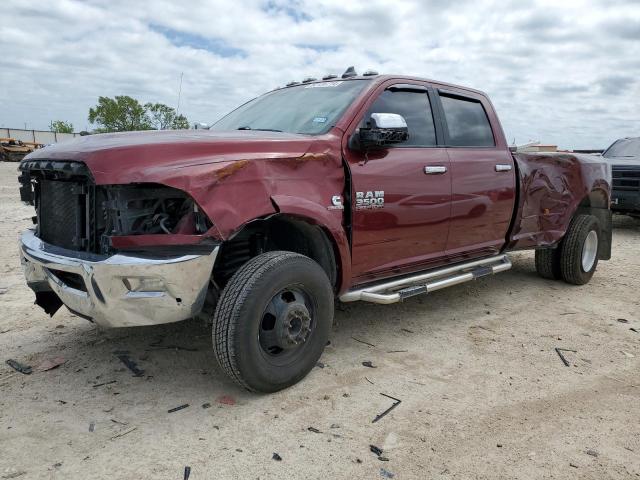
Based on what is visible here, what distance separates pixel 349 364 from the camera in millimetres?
3541

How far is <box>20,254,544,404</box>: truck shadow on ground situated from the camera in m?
3.11

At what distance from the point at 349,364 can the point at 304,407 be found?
2.20 feet

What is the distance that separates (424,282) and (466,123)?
150 centimetres

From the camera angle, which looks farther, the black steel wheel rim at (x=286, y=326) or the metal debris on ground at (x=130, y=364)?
the metal debris on ground at (x=130, y=364)

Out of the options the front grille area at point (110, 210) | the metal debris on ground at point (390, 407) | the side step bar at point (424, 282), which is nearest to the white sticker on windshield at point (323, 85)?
the side step bar at point (424, 282)

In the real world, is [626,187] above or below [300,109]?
below

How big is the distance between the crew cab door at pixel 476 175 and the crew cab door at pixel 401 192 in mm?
173

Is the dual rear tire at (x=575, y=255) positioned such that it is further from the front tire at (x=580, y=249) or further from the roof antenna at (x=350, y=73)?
the roof antenna at (x=350, y=73)

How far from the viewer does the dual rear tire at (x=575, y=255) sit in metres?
5.59

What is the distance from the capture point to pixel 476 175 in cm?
441

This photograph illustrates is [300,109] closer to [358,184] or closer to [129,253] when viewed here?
[358,184]

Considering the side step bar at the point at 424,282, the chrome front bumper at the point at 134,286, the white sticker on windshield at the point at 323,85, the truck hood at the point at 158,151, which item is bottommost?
the side step bar at the point at 424,282

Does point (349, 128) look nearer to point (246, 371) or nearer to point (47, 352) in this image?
point (246, 371)

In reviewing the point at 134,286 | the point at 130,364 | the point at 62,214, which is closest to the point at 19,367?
the point at 130,364
